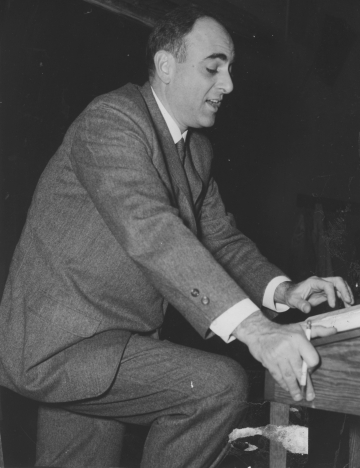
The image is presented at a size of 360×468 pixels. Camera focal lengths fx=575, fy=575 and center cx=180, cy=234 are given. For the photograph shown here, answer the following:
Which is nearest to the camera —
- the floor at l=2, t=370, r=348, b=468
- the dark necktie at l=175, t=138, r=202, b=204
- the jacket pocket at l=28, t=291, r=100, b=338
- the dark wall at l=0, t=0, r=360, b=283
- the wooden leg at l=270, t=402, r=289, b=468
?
the jacket pocket at l=28, t=291, r=100, b=338

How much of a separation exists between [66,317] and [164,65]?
0.94m

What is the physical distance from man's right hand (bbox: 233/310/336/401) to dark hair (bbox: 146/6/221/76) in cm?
112

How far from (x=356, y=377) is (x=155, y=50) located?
4.47 ft

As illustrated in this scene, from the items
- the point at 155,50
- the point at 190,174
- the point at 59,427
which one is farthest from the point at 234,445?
the point at 155,50

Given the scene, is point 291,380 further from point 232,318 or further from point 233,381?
point 233,381

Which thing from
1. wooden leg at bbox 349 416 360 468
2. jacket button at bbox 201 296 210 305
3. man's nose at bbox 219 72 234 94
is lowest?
wooden leg at bbox 349 416 360 468

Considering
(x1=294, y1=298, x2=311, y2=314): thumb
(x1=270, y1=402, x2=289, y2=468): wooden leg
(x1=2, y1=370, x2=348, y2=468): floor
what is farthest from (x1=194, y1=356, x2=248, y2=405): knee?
(x1=2, y1=370, x2=348, y2=468): floor

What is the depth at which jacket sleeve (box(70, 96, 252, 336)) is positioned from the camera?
4.42 ft

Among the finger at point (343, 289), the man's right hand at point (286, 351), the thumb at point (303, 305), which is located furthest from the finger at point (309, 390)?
the finger at point (343, 289)

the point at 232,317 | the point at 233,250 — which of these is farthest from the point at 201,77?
the point at 232,317

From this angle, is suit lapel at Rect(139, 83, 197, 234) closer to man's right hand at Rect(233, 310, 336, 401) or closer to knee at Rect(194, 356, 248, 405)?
knee at Rect(194, 356, 248, 405)

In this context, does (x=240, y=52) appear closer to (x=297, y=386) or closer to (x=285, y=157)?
(x=285, y=157)

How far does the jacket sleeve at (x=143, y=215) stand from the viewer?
1.35 m

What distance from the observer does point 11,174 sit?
255cm
